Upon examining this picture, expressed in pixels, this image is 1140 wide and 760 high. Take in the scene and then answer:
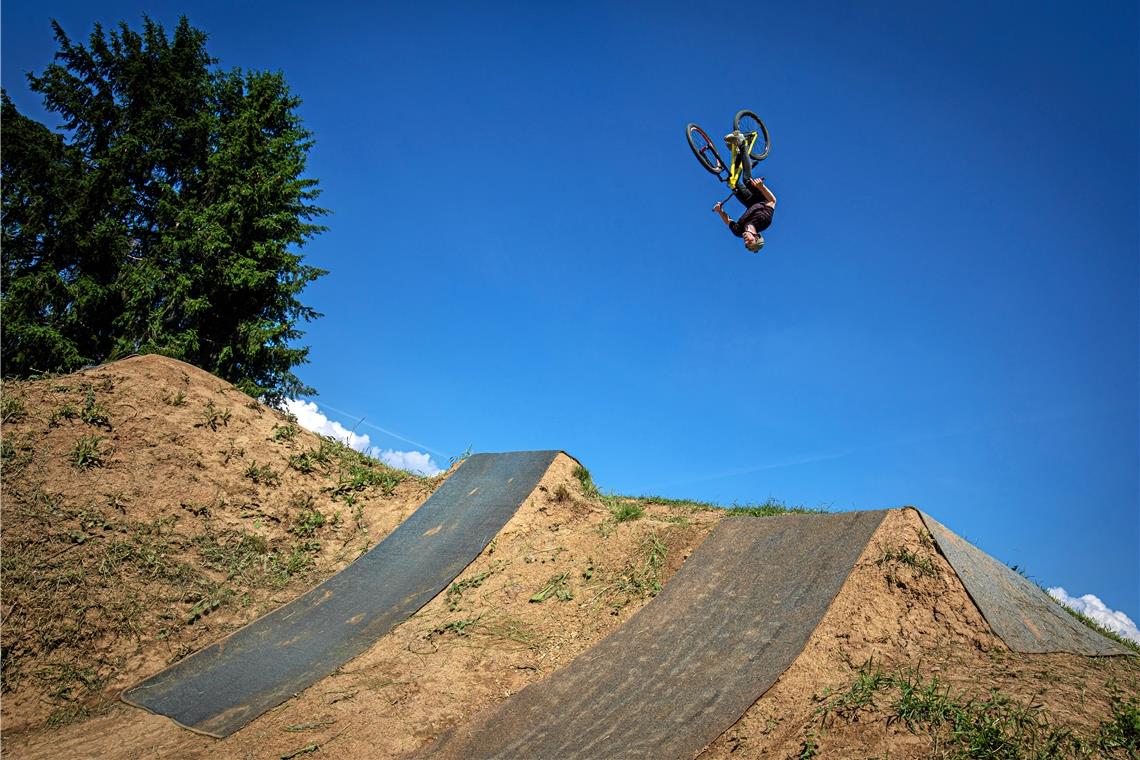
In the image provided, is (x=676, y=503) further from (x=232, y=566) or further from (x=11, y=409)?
(x=11, y=409)

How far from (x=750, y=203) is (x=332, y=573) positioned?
853 cm

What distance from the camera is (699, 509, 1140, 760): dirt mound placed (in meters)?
4.38

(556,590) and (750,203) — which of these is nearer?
(556,590)

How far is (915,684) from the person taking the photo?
510cm

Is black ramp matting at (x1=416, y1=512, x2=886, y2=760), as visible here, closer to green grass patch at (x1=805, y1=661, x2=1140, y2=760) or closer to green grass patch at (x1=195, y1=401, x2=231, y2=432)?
green grass patch at (x1=805, y1=661, x2=1140, y2=760)

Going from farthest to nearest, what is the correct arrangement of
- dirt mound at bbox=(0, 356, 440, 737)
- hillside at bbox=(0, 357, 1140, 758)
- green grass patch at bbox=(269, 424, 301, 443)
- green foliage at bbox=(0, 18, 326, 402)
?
1. green foliage at bbox=(0, 18, 326, 402)
2. green grass patch at bbox=(269, 424, 301, 443)
3. dirt mound at bbox=(0, 356, 440, 737)
4. hillside at bbox=(0, 357, 1140, 758)

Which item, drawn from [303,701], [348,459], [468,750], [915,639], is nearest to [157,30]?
[348,459]

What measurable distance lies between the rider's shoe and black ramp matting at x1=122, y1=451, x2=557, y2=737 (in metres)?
5.89

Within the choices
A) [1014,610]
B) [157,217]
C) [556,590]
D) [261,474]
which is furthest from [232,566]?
[157,217]

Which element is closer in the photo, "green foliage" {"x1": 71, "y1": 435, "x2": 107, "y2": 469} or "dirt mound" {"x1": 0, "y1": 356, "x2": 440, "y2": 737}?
"dirt mound" {"x1": 0, "y1": 356, "x2": 440, "y2": 737}

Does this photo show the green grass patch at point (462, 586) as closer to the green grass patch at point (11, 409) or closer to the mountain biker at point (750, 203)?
the mountain biker at point (750, 203)

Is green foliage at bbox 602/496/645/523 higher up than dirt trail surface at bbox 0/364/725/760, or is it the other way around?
green foliage at bbox 602/496/645/523

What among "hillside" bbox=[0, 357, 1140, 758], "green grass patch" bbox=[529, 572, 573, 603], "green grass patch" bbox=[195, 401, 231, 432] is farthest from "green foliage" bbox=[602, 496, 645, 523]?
"green grass patch" bbox=[195, 401, 231, 432]

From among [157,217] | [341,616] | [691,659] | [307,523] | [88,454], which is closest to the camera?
[691,659]
